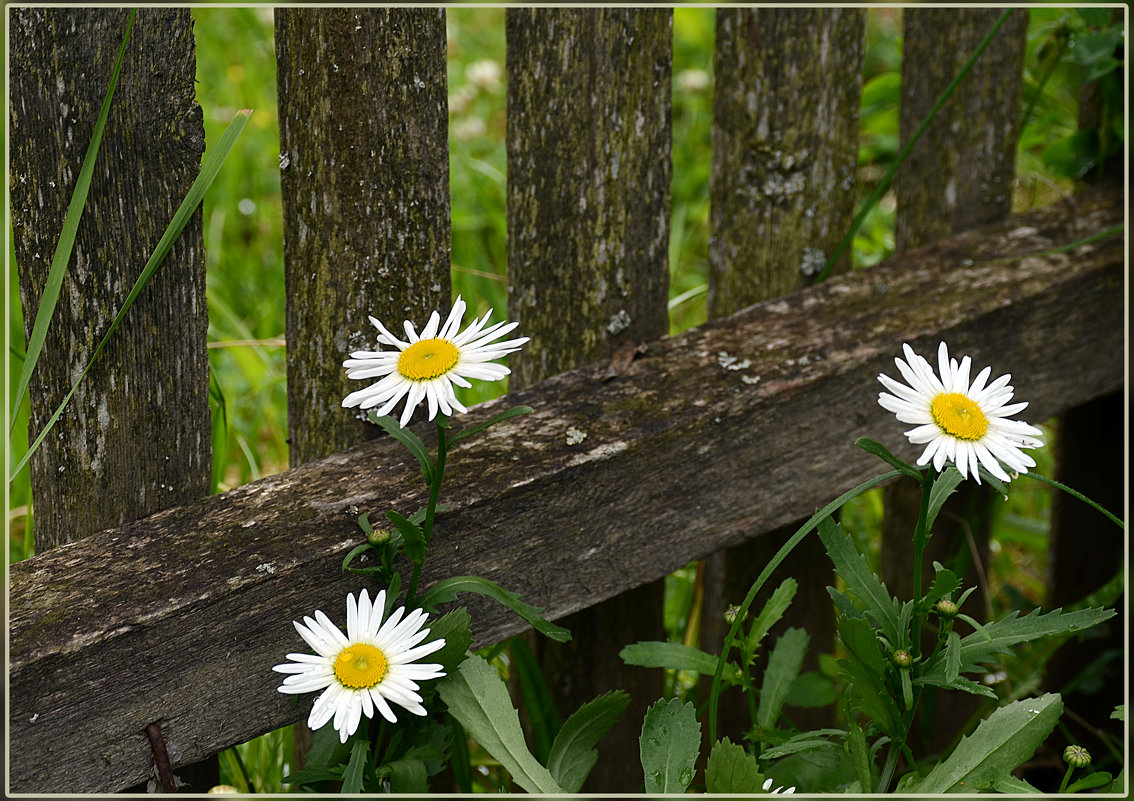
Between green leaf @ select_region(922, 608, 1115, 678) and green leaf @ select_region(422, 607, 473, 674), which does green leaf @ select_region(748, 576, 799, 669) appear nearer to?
green leaf @ select_region(922, 608, 1115, 678)

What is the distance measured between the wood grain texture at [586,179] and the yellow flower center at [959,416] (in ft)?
1.87

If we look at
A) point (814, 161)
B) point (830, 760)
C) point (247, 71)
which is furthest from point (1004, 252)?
point (247, 71)

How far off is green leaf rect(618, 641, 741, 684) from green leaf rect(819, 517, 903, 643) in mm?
217

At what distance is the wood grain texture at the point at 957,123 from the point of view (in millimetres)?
1641

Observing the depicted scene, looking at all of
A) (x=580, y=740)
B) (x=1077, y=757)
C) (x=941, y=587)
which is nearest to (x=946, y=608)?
(x=941, y=587)

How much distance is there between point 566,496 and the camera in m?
1.29

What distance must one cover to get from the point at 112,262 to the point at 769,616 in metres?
0.89

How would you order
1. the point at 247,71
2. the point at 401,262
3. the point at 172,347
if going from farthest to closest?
1. the point at 247,71
2. the point at 401,262
3. the point at 172,347

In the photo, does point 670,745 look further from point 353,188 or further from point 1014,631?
point 353,188

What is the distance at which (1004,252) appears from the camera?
168 centimetres

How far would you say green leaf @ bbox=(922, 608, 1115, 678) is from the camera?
1066 millimetres

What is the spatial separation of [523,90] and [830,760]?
0.93m

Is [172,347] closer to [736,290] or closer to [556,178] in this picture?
[556,178]

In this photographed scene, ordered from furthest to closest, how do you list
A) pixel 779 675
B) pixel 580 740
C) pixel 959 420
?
pixel 779 675
pixel 580 740
pixel 959 420
